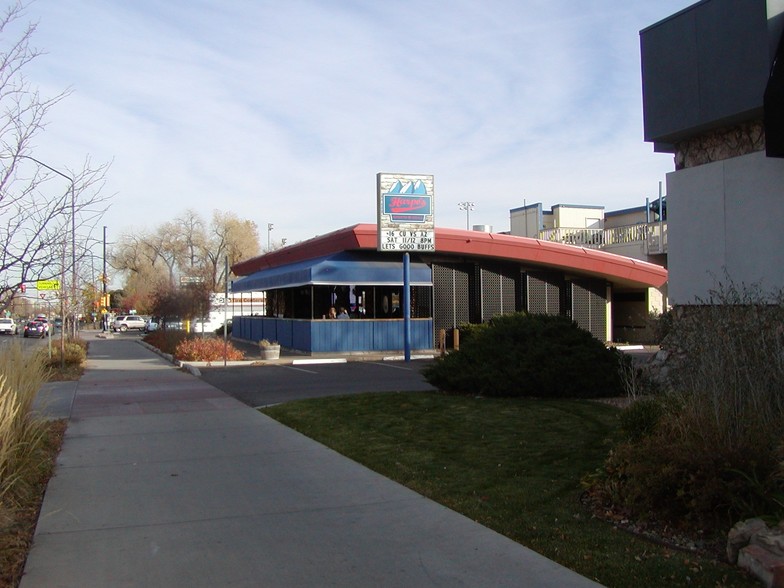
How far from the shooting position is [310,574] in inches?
205

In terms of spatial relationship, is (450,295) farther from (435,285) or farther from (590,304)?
(590,304)

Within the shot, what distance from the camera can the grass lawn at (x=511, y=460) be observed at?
5.19 m

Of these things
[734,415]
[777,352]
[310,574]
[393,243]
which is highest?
[393,243]

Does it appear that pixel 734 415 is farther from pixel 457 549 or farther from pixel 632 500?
pixel 457 549

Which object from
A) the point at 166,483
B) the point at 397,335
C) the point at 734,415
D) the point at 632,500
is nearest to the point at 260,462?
the point at 166,483

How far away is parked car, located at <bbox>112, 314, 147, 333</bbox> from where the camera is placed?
67.8 m

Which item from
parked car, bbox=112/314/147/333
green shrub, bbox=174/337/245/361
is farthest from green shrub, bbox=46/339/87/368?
parked car, bbox=112/314/147/333

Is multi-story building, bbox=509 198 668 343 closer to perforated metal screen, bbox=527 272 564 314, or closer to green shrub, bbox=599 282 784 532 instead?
perforated metal screen, bbox=527 272 564 314

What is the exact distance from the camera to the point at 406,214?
25688mm

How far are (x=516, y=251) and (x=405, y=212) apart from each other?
5.99 meters

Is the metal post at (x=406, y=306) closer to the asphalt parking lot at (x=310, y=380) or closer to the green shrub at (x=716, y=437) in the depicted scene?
the asphalt parking lot at (x=310, y=380)

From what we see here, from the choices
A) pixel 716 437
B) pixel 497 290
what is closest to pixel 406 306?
pixel 497 290

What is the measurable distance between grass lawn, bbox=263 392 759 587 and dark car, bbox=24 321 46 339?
149 ft

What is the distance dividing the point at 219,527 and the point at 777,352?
5203 millimetres
